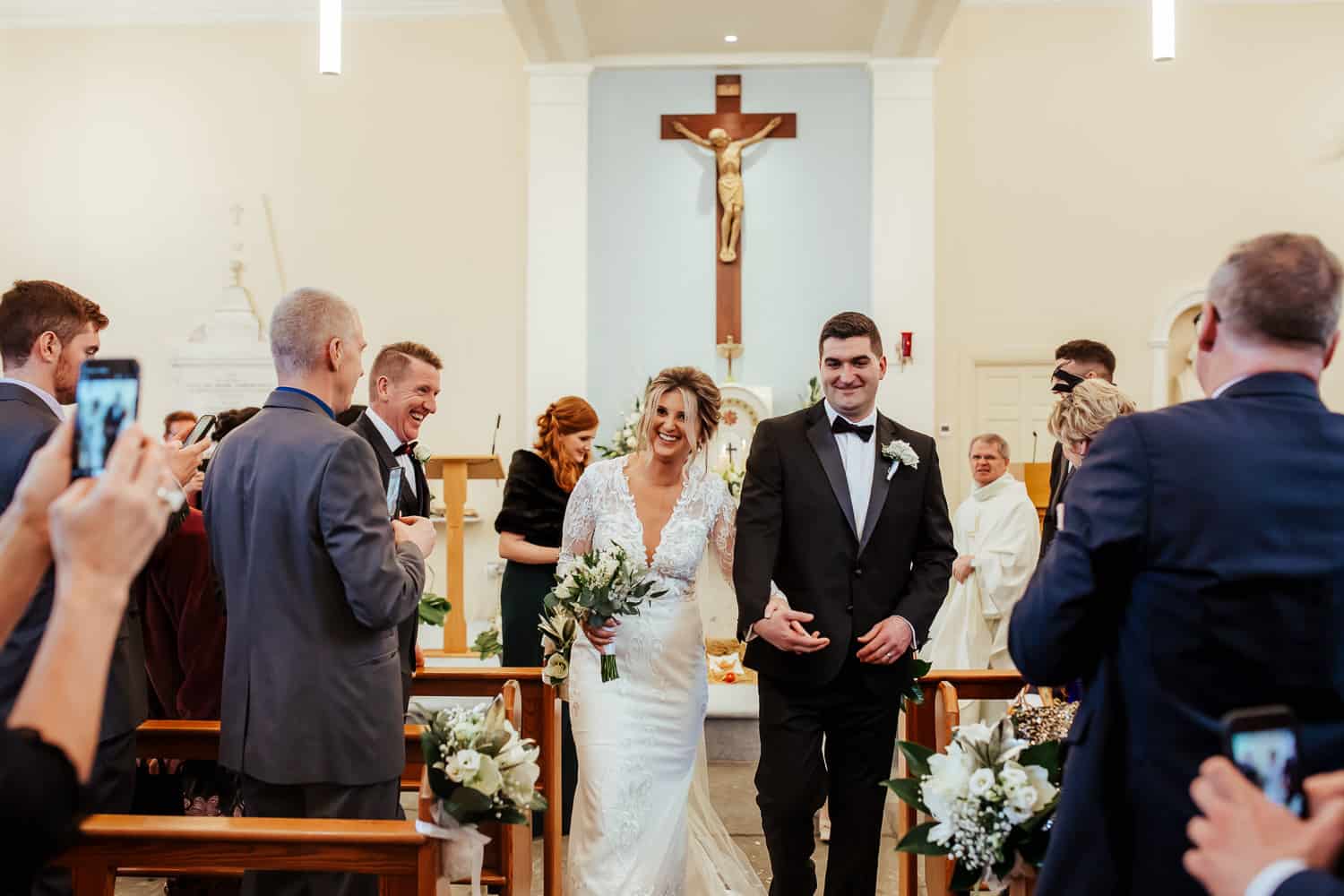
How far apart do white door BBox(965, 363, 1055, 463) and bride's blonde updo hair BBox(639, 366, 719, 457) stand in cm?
546

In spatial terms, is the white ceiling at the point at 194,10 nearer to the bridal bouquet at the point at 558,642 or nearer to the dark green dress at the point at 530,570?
the dark green dress at the point at 530,570

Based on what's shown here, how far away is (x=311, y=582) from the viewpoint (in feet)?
9.30

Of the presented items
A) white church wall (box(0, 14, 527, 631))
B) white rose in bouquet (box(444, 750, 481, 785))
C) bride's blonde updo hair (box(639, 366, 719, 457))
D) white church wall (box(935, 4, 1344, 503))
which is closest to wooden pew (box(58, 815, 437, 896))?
white rose in bouquet (box(444, 750, 481, 785))

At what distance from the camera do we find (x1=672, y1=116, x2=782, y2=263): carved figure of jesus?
30.1ft

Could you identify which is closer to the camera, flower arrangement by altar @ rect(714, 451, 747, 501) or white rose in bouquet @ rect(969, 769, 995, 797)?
white rose in bouquet @ rect(969, 769, 995, 797)

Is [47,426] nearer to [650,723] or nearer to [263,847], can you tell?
[263,847]

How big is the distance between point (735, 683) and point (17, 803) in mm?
5944

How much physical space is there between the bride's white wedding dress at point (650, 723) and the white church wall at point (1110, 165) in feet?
17.8

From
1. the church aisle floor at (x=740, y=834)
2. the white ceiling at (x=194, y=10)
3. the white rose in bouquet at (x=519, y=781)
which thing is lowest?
the church aisle floor at (x=740, y=834)

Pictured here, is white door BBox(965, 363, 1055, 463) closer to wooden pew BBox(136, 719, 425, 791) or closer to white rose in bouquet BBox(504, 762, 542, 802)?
wooden pew BBox(136, 719, 425, 791)

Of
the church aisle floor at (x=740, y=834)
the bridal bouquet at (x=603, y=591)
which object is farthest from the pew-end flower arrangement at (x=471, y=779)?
the church aisle floor at (x=740, y=834)

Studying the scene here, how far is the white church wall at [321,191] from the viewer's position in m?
9.34

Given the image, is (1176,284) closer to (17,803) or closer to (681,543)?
(681,543)

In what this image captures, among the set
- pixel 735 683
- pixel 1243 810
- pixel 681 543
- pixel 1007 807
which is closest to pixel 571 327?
pixel 735 683
